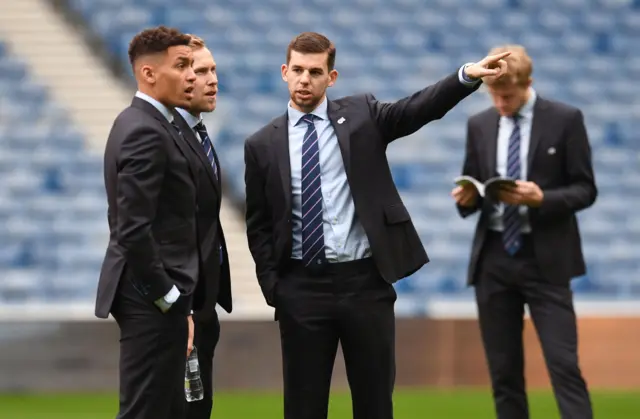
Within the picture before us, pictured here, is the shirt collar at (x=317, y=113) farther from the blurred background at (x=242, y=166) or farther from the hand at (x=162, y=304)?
the blurred background at (x=242, y=166)

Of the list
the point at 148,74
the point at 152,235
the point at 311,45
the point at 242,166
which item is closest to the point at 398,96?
the point at 242,166

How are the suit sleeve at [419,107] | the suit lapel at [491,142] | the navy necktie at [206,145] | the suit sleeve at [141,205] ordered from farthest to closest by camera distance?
the suit lapel at [491,142] < the navy necktie at [206,145] < the suit sleeve at [419,107] < the suit sleeve at [141,205]

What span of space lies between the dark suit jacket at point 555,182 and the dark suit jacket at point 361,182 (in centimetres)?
109

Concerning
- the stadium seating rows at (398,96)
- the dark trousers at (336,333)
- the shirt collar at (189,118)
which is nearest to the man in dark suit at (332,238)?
the dark trousers at (336,333)

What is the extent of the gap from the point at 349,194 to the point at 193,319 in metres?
0.77

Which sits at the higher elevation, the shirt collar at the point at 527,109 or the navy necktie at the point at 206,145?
the shirt collar at the point at 527,109

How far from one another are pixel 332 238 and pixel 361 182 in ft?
0.75

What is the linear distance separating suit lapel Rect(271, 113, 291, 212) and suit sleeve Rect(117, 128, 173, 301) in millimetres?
739

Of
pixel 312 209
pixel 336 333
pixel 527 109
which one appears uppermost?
pixel 527 109

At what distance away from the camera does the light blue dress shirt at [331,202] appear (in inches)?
192

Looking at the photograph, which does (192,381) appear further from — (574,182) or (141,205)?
(574,182)

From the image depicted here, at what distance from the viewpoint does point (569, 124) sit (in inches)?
234

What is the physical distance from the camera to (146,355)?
429cm

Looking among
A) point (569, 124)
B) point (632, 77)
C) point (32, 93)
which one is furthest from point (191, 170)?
point (632, 77)
